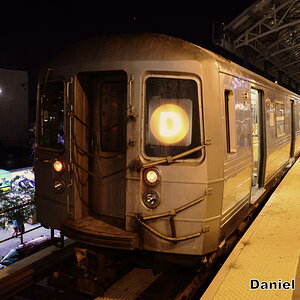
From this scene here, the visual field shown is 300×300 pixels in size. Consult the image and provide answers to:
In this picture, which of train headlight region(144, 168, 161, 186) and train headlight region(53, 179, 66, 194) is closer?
train headlight region(144, 168, 161, 186)

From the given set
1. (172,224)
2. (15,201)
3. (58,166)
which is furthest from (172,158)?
(15,201)

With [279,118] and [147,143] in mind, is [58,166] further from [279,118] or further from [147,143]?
[279,118]

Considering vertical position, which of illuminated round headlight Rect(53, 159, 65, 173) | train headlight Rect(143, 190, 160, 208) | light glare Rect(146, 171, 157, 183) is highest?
Result: illuminated round headlight Rect(53, 159, 65, 173)

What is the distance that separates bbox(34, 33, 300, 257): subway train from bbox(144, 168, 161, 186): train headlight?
0.04 feet

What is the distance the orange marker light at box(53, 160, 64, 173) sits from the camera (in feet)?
13.9

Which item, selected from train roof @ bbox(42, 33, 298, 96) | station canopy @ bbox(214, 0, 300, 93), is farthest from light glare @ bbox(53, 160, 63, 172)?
station canopy @ bbox(214, 0, 300, 93)

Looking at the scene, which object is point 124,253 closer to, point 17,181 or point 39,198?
point 39,198

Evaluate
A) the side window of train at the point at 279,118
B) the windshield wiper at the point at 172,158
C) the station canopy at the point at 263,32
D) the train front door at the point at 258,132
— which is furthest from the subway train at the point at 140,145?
the station canopy at the point at 263,32

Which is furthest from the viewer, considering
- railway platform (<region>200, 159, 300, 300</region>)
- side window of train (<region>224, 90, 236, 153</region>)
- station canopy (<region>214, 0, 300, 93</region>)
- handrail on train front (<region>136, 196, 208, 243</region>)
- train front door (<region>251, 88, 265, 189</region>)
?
station canopy (<region>214, 0, 300, 93</region>)

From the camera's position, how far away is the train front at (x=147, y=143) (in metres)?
3.69

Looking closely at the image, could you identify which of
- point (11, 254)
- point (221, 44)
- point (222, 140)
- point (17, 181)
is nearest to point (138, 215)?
point (222, 140)

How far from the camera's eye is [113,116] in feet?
13.9

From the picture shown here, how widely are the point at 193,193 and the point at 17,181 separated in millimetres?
22371

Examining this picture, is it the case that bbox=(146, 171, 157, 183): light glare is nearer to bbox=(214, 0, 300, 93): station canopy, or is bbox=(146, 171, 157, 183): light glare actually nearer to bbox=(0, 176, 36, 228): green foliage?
bbox=(214, 0, 300, 93): station canopy
